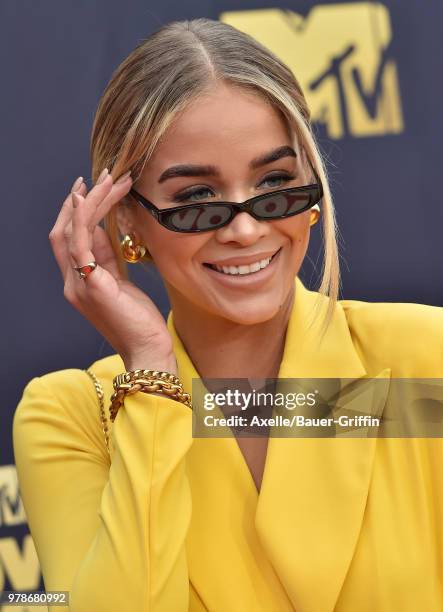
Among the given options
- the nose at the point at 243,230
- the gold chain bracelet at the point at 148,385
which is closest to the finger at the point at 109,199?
the nose at the point at 243,230

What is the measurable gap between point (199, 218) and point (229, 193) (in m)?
0.08

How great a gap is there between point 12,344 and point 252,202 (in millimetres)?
Result: 1304

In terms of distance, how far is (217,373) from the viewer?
7.63 feet

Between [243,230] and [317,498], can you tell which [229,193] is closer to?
[243,230]

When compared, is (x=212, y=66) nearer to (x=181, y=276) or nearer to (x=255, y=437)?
(x=181, y=276)

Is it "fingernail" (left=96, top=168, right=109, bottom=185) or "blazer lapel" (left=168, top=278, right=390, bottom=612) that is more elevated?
"fingernail" (left=96, top=168, right=109, bottom=185)

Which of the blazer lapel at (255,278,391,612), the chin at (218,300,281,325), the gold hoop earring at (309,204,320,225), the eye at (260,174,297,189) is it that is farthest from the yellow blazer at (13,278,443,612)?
the eye at (260,174,297,189)

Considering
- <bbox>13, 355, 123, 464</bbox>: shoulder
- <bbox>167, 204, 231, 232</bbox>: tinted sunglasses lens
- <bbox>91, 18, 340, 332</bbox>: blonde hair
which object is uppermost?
<bbox>91, 18, 340, 332</bbox>: blonde hair

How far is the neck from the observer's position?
2312 millimetres

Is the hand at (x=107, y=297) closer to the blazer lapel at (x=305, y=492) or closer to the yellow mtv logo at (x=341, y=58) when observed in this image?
the blazer lapel at (x=305, y=492)

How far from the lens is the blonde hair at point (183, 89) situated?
215cm

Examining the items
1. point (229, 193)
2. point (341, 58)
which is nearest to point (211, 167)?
point (229, 193)

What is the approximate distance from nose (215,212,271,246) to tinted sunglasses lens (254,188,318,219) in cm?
2

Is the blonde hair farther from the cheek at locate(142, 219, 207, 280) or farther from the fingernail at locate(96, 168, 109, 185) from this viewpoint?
the cheek at locate(142, 219, 207, 280)
